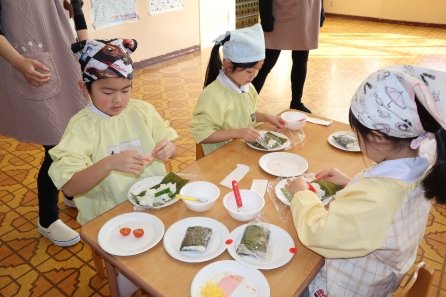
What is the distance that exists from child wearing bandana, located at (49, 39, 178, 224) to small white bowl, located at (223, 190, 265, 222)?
30cm

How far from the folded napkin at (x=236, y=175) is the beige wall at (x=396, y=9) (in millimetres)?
6873

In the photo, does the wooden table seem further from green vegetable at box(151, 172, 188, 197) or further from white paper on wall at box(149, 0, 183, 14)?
white paper on wall at box(149, 0, 183, 14)

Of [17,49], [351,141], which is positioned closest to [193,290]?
[351,141]

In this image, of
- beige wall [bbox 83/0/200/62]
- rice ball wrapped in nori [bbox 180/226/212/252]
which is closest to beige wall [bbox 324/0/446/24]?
beige wall [bbox 83/0/200/62]

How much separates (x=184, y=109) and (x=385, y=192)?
9.50 ft

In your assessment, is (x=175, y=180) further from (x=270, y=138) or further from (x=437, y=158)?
(x=437, y=158)

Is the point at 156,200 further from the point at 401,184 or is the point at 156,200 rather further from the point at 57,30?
the point at 57,30

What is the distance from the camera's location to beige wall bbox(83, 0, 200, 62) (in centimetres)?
445

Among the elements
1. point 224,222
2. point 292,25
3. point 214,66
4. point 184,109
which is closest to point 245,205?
point 224,222

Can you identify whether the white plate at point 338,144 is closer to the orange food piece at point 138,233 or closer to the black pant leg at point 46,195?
the orange food piece at point 138,233

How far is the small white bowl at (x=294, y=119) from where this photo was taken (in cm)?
168

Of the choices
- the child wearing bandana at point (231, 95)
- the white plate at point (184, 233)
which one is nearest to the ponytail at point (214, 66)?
the child wearing bandana at point (231, 95)

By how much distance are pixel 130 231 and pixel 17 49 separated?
3.43ft

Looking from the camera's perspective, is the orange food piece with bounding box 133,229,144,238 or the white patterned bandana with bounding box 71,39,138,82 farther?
the white patterned bandana with bounding box 71,39,138,82
